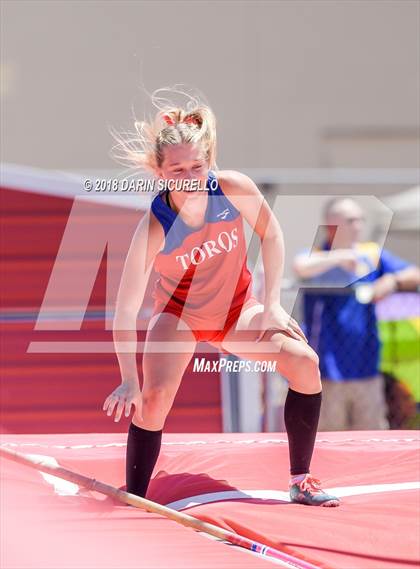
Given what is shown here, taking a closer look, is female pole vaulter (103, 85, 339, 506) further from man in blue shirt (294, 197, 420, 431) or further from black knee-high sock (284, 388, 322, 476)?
man in blue shirt (294, 197, 420, 431)

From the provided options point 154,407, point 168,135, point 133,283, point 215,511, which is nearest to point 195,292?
point 133,283

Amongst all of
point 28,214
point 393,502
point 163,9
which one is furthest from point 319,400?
point 163,9

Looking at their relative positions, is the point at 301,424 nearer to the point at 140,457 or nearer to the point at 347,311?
the point at 140,457

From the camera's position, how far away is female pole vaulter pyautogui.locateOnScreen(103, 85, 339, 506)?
8.61 ft

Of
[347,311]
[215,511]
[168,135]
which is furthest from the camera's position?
[347,311]

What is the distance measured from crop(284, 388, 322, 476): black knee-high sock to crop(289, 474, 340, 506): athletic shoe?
0.13 ft

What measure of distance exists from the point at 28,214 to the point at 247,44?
516cm

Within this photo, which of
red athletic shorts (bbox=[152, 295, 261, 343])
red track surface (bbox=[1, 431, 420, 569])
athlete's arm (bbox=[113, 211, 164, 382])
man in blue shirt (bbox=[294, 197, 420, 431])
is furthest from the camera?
man in blue shirt (bbox=[294, 197, 420, 431])

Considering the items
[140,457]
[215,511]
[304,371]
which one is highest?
[304,371]

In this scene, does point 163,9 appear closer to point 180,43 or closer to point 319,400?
point 180,43

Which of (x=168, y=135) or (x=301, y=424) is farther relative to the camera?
(x=301, y=424)

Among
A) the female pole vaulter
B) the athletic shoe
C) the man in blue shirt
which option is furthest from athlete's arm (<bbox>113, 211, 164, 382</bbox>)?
the man in blue shirt

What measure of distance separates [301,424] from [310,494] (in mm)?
205

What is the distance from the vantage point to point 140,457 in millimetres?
2693
